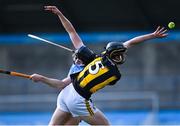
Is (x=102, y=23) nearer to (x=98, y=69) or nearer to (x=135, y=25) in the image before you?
(x=135, y=25)

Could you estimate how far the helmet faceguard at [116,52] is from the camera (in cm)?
854

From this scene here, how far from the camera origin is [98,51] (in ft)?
61.7

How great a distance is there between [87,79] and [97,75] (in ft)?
0.42

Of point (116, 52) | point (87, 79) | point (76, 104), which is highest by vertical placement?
point (116, 52)

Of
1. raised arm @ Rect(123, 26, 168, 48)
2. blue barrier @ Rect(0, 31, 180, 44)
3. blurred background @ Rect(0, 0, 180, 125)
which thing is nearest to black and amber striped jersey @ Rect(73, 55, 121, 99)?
raised arm @ Rect(123, 26, 168, 48)

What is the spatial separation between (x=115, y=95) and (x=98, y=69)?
30.8ft

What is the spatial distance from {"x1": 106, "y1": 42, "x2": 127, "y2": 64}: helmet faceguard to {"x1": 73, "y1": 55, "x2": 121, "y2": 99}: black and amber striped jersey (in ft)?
0.17

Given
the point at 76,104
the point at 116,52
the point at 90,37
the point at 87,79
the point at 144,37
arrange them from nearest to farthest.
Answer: the point at 116,52, the point at 87,79, the point at 76,104, the point at 144,37, the point at 90,37

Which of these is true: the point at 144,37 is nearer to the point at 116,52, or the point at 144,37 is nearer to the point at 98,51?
the point at 116,52

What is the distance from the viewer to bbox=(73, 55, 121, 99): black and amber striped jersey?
8602 millimetres

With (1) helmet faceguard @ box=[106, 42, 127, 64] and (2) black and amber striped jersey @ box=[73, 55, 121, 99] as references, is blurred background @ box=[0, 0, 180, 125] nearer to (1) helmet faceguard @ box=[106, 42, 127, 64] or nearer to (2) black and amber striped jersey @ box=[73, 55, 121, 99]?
(2) black and amber striped jersey @ box=[73, 55, 121, 99]

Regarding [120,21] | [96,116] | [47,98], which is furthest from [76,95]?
[120,21]

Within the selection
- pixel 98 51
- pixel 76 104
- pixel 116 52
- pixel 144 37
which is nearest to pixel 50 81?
pixel 76 104

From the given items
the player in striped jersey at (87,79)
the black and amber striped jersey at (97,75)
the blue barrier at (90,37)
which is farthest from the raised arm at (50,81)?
the blue barrier at (90,37)
